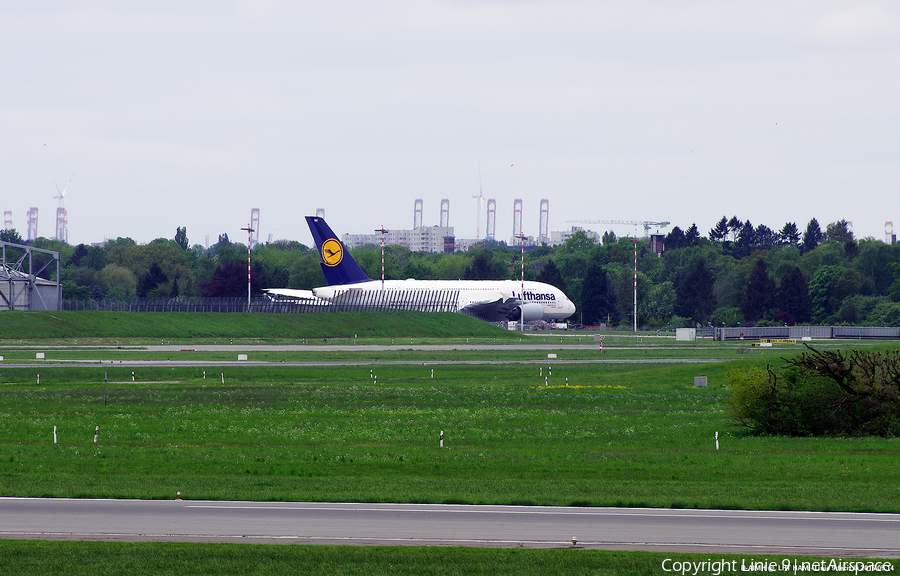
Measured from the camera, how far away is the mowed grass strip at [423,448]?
65.9ft

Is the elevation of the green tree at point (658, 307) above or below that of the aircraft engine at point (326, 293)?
below

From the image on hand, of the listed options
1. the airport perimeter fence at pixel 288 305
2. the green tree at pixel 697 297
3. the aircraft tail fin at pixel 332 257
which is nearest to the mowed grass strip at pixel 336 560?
the aircraft tail fin at pixel 332 257

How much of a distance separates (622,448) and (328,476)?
9206 mm

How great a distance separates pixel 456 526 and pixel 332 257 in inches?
3949

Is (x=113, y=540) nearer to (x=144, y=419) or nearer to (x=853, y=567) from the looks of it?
(x=853, y=567)

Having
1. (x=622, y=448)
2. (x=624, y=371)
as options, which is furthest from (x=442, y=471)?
(x=624, y=371)

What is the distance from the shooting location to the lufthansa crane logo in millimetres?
113312

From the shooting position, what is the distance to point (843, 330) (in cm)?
11544

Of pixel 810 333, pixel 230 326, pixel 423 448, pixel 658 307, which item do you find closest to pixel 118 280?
pixel 230 326

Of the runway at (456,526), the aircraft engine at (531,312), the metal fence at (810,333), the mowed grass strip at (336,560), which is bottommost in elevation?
the metal fence at (810,333)

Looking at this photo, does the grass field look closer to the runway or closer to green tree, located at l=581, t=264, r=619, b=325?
the runway

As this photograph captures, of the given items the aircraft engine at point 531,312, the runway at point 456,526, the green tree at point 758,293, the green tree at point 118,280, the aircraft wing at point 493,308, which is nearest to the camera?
the runway at point 456,526

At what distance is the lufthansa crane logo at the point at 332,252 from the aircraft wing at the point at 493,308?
18998 mm

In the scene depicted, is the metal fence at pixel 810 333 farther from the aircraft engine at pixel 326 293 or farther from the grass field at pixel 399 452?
the grass field at pixel 399 452
